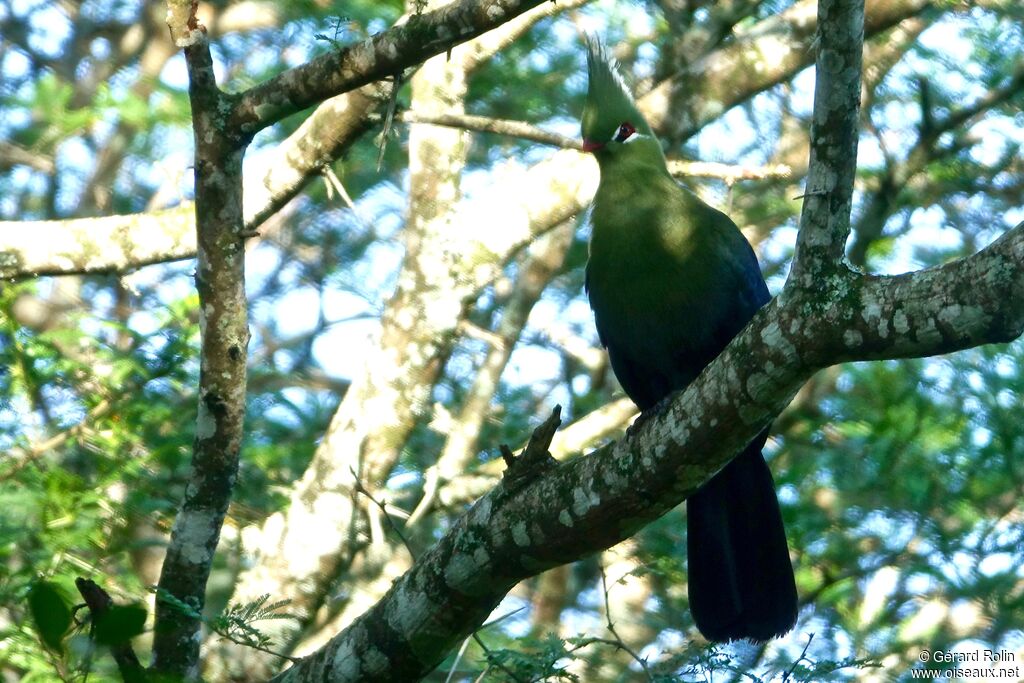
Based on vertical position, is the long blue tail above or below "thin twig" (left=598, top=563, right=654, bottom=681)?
above

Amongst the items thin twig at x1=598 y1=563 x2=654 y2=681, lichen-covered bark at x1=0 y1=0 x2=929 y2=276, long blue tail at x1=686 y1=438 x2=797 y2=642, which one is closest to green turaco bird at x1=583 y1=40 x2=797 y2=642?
long blue tail at x1=686 y1=438 x2=797 y2=642

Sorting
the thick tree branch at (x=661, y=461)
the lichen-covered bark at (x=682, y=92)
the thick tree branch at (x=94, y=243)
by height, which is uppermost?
the lichen-covered bark at (x=682, y=92)

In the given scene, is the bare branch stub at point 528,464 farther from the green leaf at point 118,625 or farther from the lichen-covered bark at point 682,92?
the lichen-covered bark at point 682,92

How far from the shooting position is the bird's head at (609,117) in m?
4.32

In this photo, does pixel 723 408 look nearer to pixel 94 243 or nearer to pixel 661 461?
pixel 661 461

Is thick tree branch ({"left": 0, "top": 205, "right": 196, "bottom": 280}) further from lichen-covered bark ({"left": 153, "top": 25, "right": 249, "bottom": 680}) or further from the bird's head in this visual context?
the bird's head

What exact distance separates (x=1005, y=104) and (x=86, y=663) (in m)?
5.83

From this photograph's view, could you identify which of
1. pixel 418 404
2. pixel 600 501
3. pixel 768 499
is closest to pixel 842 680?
pixel 768 499

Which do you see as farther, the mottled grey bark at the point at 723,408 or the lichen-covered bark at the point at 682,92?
the lichen-covered bark at the point at 682,92

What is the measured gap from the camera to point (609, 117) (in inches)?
171

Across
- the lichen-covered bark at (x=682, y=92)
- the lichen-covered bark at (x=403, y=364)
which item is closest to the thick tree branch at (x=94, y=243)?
the lichen-covered bark at (x=682, y=92)

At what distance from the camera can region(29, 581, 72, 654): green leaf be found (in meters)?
1.62

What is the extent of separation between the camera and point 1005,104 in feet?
21.1

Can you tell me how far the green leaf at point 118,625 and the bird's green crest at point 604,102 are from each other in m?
2.99
